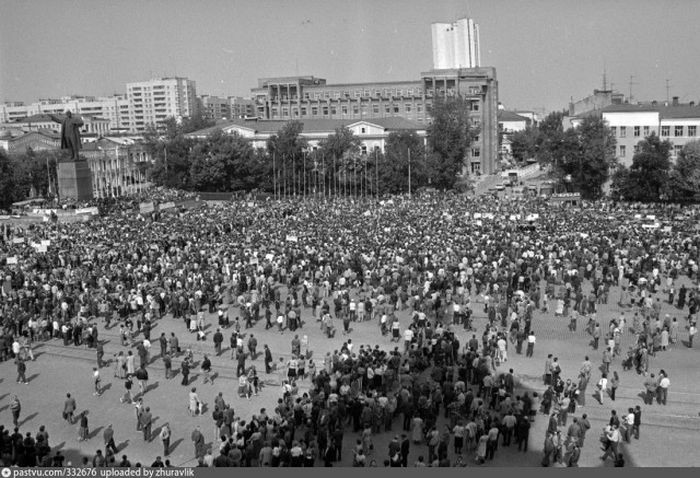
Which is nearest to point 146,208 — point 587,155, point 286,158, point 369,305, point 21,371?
point 286,158

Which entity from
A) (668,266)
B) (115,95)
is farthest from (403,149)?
(115,95)

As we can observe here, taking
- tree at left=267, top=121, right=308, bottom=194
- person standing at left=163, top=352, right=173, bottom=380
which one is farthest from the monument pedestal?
person standing at left=163, top=352, right=173, bottom=380

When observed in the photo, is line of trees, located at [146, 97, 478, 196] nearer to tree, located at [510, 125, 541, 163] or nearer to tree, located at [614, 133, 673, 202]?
tree, located at [614, 133, 673, 202]

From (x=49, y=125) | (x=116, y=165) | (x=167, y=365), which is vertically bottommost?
(x=167, y=365)

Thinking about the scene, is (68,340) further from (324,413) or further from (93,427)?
(324,413)

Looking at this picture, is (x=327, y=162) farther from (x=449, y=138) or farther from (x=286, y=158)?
(x=449, y=138)

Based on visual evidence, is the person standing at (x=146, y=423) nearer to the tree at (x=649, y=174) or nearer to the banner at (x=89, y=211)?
the banner at (x=89, y=211)

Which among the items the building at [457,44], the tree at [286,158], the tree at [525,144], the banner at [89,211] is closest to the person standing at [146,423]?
the banner at [89,211]
